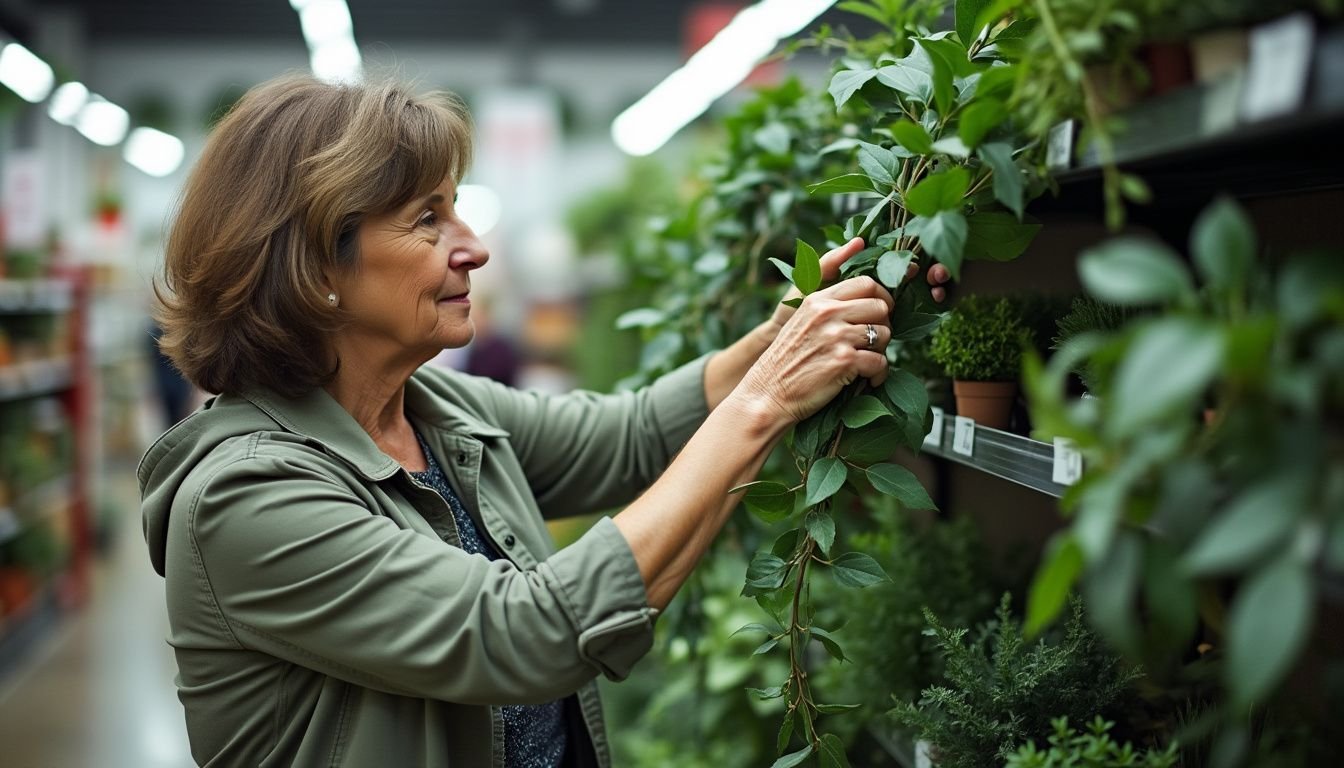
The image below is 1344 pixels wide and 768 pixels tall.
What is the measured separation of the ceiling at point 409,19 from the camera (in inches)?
442

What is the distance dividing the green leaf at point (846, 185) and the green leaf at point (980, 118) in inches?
8.2

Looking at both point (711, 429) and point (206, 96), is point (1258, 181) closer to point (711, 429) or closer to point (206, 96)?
point (711, 429)

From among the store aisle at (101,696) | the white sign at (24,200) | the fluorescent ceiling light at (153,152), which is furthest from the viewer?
the fluorescent ceiling light at (153,152)

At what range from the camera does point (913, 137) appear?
1.04 meters

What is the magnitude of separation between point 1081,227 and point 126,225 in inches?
503

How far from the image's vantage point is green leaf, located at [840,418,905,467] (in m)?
1.22

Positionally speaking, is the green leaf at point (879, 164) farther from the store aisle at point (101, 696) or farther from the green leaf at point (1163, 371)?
the store aisle at point (101, 696)

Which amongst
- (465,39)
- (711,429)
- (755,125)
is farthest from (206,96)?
(711,429)

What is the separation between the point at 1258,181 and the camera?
1193 millimetres

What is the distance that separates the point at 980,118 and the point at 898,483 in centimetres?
42

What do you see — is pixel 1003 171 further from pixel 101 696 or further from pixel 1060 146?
pixel 101 696

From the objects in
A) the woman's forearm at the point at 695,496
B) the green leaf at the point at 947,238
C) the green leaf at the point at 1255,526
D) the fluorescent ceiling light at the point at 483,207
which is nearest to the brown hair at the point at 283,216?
the woman's forearm at the point at 695,496

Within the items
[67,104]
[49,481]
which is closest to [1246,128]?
[49,481]

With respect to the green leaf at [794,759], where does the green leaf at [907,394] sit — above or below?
above
